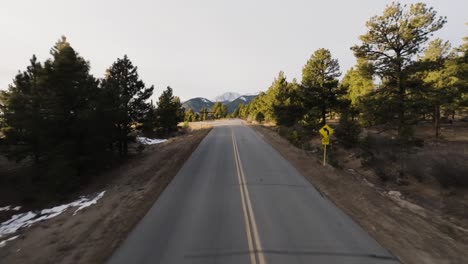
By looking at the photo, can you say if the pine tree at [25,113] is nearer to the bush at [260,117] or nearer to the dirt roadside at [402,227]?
the dirt roadside at [402,227]

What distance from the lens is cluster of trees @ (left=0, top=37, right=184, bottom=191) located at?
60.5 ft

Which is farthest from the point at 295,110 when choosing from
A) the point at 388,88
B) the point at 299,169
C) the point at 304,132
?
the point at 299,169

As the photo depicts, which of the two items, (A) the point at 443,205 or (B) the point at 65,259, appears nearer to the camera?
(B) the point at 65,259

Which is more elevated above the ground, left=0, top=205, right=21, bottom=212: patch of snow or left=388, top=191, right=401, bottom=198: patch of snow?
left=388, top=191, right=401, bottom=198: patch of snow

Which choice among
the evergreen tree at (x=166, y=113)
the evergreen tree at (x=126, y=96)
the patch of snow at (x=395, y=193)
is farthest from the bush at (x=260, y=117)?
the patch of snow at (x=395, y=193)

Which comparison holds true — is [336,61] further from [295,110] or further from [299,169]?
[299,169]

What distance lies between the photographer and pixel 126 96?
24578mm

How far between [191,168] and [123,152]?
43.6 feet

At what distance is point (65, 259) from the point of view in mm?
7008

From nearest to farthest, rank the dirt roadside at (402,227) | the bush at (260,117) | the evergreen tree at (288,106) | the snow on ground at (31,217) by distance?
1. the dirt roadside at (402,227)
2. the snow on ground at (31,217)
3. the evergreen tree at (288,106)
4. the bush at (260,117)

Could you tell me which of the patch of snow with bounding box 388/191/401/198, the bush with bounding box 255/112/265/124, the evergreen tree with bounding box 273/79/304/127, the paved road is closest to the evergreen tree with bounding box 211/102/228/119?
the bush with bounding box 255/112/265/124

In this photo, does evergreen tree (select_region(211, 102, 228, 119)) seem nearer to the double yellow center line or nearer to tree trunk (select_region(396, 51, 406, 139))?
tree trunk (select_region(396, 51, 406, 139))

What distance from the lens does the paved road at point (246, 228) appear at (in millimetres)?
6617

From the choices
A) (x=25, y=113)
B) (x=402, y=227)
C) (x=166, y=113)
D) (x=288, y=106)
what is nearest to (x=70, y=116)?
(x=25, y=113)
